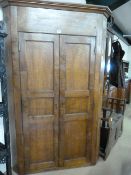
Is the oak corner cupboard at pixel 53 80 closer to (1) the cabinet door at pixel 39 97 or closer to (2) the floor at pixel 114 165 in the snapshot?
(1) the cabinet door at pixel 39 97

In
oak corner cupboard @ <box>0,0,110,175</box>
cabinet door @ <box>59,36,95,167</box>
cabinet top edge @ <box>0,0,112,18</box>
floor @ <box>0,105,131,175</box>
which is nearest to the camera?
cabinet top edge @ <box>0,0,112,18</box>

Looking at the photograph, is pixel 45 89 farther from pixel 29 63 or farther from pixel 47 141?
pixel 47 141

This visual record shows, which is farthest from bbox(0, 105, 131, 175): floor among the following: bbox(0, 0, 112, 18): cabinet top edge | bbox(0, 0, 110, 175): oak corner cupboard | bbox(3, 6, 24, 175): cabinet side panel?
bbox(0, 0, 112, 18): cabinet top edge

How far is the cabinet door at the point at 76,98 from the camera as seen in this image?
Result: 7.10 feet

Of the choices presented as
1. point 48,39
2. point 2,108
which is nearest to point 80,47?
point 48,39

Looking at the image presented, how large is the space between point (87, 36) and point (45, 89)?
0.82m

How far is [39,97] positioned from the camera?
2.16m

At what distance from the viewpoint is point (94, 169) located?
96.0 inches

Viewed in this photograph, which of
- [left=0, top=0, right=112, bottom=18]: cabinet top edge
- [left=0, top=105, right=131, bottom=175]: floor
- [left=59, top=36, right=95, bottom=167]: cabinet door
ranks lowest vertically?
[left=0, top=105, right=131, bottom=175]: floor

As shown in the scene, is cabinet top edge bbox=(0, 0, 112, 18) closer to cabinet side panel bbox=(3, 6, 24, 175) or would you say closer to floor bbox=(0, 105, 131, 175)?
cabinet side panel bbox=(3, 6, 24, 175)

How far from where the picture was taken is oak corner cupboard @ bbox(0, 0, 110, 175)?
6.49ft

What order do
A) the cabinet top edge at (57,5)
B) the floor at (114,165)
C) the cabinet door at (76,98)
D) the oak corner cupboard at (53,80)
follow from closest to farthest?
the cabinet top edge at (57,5) → the oak corner cupboard at (53,80) → the cabinet door at (76,98) → the floor at (114,165)

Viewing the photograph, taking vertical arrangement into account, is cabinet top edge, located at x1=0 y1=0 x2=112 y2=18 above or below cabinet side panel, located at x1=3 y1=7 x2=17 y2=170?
above

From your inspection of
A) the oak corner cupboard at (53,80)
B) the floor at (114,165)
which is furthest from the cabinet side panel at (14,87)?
the floor at (114,165)
